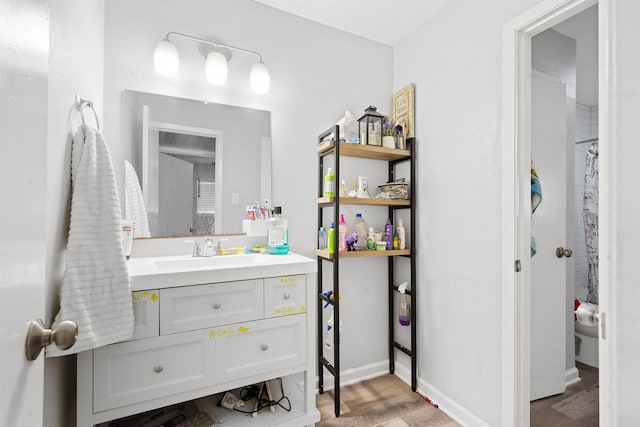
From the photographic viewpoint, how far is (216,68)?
5.31 ft

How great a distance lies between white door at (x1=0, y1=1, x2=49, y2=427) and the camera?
387 mm

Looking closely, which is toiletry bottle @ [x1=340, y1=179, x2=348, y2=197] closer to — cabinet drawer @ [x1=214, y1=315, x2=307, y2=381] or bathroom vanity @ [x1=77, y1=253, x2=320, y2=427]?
bathroom vanity @ [x1=77, y1=253, x2=320, y2=427]

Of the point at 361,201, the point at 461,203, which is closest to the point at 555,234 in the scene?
the point at 461,203

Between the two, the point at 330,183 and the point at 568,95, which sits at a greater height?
the point at 568,95

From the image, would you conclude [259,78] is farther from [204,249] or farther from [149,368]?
[149,368]

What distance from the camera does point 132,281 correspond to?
1125 millimetres

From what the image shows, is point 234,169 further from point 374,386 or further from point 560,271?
point 560,271

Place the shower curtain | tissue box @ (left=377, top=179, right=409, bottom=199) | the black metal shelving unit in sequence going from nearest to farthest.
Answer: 1. the black metal shelving unit
2. tissue box @ (left=377, top=179, right=409, bottom=199)
3. the shower curtain

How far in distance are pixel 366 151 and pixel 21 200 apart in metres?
1.68

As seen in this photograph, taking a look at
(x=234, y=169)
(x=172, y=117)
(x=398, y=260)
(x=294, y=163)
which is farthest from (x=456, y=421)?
(x=172, y=117)

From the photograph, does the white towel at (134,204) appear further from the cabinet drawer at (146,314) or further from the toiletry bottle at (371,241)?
the toiletry bottle at (371,241)

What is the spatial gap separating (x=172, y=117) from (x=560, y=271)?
255 centimetres

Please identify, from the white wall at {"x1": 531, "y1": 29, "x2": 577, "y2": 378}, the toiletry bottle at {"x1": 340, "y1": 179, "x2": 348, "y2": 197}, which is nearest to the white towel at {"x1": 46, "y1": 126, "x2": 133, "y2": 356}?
the toiletry bottle at {"x1": 340, "y1": 179, "x2": 348, "y2": 197}

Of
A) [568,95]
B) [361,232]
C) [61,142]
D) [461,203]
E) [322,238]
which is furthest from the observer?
[568,95]
